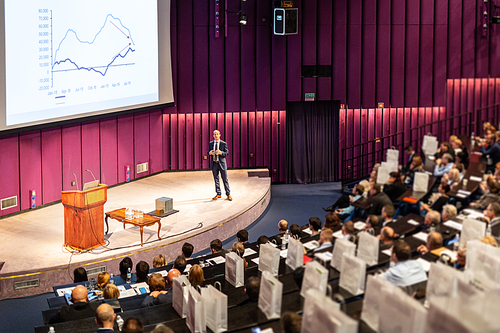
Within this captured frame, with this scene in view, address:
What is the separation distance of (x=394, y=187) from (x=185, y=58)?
6.42 meters

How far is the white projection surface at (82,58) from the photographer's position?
7809mm

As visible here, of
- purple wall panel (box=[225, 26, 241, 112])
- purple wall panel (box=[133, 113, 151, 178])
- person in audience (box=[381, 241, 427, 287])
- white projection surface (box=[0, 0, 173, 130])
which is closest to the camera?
person in audience (box=[381, 241, 427, 287])

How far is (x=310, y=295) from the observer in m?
3.57

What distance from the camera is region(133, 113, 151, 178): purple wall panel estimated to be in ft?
36.6

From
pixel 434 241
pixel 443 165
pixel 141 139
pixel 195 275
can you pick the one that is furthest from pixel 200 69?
pixel 434 241

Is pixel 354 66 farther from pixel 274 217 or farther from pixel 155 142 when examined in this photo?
pixel 155 142

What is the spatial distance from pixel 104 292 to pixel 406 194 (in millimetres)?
3650

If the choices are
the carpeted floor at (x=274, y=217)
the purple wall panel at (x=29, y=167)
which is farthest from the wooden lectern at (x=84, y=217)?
the purple wall panel at (x=29, y=167)

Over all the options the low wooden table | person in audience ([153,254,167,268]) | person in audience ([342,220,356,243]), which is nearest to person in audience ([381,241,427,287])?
person in audience ([342,220,356,243])

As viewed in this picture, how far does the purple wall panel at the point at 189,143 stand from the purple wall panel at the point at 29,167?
371 centimetres

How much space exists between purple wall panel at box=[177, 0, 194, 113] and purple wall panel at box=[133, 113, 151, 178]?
0.90 meters

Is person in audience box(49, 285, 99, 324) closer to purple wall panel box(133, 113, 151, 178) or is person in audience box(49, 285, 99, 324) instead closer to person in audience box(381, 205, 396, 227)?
person in audience box(381, 205, 396, 227)

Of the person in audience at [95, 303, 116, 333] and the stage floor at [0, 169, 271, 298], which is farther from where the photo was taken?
the stage floor at [0, 169, 271, 298]

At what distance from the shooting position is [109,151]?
10469mm
